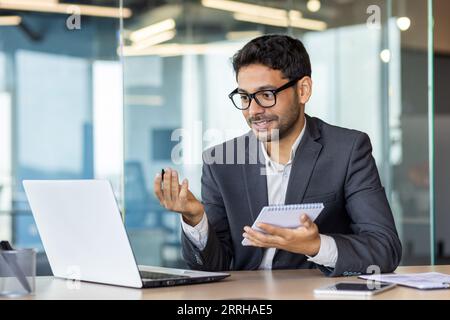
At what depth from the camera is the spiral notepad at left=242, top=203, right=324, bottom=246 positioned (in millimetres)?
2049

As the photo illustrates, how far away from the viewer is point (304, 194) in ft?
8.89

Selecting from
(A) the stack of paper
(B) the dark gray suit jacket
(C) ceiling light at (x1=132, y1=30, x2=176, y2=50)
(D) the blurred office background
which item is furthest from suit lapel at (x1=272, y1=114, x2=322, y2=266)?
(C) ceiling light at (x1=132, y1=30, x2=176, y2=50)

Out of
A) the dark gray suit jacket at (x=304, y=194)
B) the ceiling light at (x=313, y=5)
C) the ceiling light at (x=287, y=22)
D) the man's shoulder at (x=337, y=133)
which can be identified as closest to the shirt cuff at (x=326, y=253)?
the dark gray suit jacket at (x=304, y=194)

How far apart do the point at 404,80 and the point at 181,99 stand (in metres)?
1.55

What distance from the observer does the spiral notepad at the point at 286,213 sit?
2.05 meters

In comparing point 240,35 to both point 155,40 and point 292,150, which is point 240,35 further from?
point 292,150

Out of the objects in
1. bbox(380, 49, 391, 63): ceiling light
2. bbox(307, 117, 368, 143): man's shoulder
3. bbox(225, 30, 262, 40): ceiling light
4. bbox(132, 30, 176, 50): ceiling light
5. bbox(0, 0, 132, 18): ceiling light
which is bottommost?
bbox(307, 117, 368, 143): man's shoulder

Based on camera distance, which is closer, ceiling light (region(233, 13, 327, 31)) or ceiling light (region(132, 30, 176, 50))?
ceiling light (region(132, 30, 176, 50))

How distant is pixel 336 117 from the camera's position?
16.8ft

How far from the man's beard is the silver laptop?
2.26 ft

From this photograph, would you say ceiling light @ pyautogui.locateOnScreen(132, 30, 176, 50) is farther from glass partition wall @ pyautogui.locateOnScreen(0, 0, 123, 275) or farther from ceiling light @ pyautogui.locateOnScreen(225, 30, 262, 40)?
ceiling light @ pyautogui.locateOnScreen(225, 30, 262, 40)

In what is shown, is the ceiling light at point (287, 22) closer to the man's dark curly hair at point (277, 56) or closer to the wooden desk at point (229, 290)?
the man's dark curly hair at point (277, 56)
